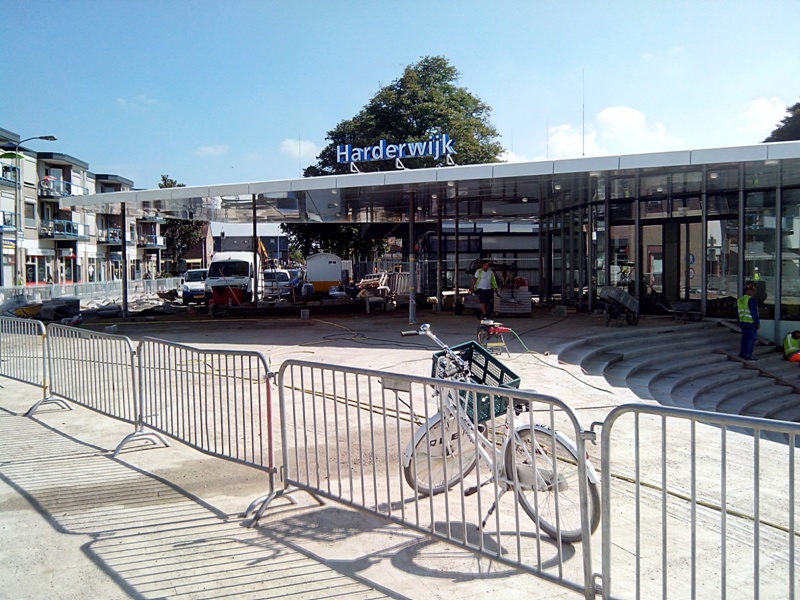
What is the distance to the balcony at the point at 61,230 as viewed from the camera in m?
50.1

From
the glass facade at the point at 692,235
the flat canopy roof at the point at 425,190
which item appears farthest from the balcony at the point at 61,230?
the glass facade at the point at 692,235

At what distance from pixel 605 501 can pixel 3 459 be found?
5.77 metres

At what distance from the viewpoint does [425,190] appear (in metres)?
17.8

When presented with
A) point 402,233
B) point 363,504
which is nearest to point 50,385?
point 363,504

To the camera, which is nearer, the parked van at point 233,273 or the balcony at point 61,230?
the parked van at point 233,273

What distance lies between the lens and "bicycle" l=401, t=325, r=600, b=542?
3908 mm

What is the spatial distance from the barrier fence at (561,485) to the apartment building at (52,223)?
3921cm

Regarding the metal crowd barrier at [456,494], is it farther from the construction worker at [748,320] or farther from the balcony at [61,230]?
the balcony at [61,230]

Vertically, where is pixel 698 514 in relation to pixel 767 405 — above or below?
above

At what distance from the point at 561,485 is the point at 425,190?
47.2 ft

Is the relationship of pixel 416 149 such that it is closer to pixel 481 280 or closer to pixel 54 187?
pixel 481 280

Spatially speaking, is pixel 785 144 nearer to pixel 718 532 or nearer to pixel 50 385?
pixel 718 532

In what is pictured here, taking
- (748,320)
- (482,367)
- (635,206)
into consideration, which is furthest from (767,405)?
(482,367)

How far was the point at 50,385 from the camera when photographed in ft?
27.3
